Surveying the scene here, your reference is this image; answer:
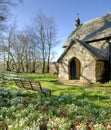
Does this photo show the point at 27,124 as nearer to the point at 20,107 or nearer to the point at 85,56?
the point at 20,107

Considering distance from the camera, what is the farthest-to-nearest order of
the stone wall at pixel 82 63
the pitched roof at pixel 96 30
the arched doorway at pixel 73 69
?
1. the arched doorway at pixel 73 69
2. the pitched roof at pixel 96 30
3. the stone wall at pixel 82 63

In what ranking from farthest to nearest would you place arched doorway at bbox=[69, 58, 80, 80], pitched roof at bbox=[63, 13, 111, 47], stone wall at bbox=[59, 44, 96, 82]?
arched doorway at bbox=[69, 58, 80, 80]
pitched roof at bbox=[63, 13, 111, 47]
stone wall at bbox=[59, 44, 96, 82]

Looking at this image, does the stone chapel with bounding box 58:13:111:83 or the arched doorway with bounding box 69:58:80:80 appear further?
the arched doorway with bounding box 69:58:80:80

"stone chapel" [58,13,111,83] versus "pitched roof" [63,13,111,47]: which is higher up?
"pitched roof" [63,13,111,47]

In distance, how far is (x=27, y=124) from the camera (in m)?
5.61

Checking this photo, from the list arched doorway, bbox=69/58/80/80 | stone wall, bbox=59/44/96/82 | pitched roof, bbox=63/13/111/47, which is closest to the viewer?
stone wall, bbox=59/44/96/82

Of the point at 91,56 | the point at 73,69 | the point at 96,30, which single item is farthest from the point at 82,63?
the point at 96,30

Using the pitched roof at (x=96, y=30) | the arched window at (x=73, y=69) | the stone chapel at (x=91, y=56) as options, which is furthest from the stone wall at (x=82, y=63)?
the pitched roof at (x=96, y=30)

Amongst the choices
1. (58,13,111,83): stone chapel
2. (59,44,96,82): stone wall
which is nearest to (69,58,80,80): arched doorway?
(58,13,111,83): stone chapel

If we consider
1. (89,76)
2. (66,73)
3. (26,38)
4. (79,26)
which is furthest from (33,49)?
(89,76)

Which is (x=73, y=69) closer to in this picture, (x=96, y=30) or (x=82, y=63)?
(x=82, y=63)

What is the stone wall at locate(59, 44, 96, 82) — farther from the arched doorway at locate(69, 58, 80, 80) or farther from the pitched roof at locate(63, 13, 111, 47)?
the pitched roof at locate(63, 13, 111, 47)

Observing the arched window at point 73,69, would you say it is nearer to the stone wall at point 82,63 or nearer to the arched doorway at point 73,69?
the arched doorway at point 73,69

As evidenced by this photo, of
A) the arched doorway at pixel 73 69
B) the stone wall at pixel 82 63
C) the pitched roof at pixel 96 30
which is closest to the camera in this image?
the stone wall at pixel 82 63
